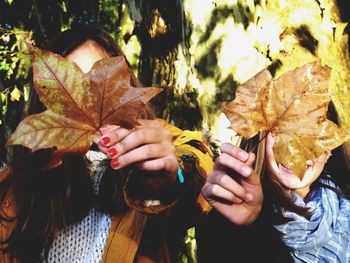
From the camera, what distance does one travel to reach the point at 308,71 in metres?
0.71

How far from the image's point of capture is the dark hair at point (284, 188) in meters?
1.08

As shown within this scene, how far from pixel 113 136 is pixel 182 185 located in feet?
1.00

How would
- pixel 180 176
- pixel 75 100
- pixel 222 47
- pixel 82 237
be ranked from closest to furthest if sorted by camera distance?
pixel 75 100 < pixel 180 176 < pixel 82 237 < pixel 222 47

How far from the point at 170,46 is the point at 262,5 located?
60 cm

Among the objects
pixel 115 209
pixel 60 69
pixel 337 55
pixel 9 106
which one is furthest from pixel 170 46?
pixel 9 106

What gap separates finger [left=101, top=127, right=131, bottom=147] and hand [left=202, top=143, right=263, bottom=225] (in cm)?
20

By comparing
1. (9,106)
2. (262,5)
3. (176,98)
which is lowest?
(9,106)

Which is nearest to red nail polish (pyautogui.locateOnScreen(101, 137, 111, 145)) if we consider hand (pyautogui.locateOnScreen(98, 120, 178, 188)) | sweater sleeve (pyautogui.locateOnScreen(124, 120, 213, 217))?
hand (pyautogui.locateOnScreen(98, 120, 178, 188))

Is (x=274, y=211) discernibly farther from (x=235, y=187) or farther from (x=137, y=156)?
(x=137, y=156)

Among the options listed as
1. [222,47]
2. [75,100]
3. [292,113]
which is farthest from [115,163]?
[222,47]

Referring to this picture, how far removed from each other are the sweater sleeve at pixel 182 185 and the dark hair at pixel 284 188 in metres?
0.15

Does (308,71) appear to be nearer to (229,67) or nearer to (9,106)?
(229,67)

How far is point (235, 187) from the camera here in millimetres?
746

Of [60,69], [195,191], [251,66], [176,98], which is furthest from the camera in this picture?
[176,98]
